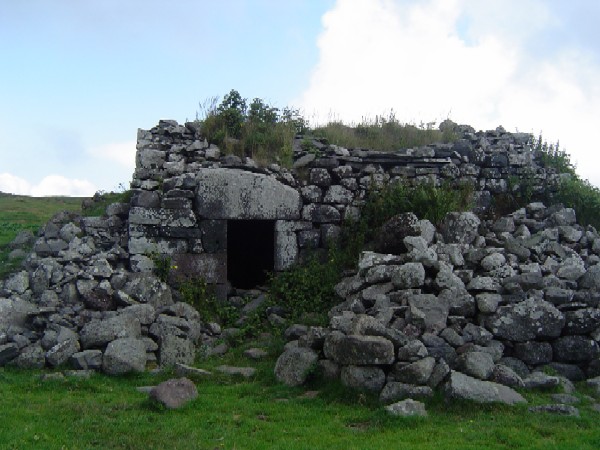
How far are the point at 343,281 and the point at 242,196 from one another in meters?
2.63

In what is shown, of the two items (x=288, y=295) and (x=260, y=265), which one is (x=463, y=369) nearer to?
(x=288, y=295)

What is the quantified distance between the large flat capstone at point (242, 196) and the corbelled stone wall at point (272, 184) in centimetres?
2

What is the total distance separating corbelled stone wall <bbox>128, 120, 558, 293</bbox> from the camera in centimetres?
1241

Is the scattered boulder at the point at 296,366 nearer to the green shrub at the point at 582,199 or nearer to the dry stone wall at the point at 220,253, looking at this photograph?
the dry stone wall at the point at 220,253

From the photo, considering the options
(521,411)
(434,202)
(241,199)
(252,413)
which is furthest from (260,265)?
(521,411)

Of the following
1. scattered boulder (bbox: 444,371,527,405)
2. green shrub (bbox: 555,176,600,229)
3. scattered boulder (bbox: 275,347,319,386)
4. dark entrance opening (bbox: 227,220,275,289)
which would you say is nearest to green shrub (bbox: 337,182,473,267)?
green shrub (bbox: 555,176,600,229)

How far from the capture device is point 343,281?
11.8 metres

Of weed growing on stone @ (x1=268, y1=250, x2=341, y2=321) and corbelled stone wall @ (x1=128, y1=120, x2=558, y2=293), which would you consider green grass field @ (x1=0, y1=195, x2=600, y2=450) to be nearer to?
weed growing on stone @ (x1=268, y1=250, x2=341, y2=321)

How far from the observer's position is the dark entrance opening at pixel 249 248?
15.2 metres

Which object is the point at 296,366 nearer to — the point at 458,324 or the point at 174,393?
the point at 174,393

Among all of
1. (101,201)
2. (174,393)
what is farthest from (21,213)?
(174,393)

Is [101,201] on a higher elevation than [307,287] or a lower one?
higher

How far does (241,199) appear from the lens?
12.7m

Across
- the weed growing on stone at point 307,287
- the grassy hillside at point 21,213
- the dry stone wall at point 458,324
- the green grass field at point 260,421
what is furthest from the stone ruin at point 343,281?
the grassy hillside at point 21,213
